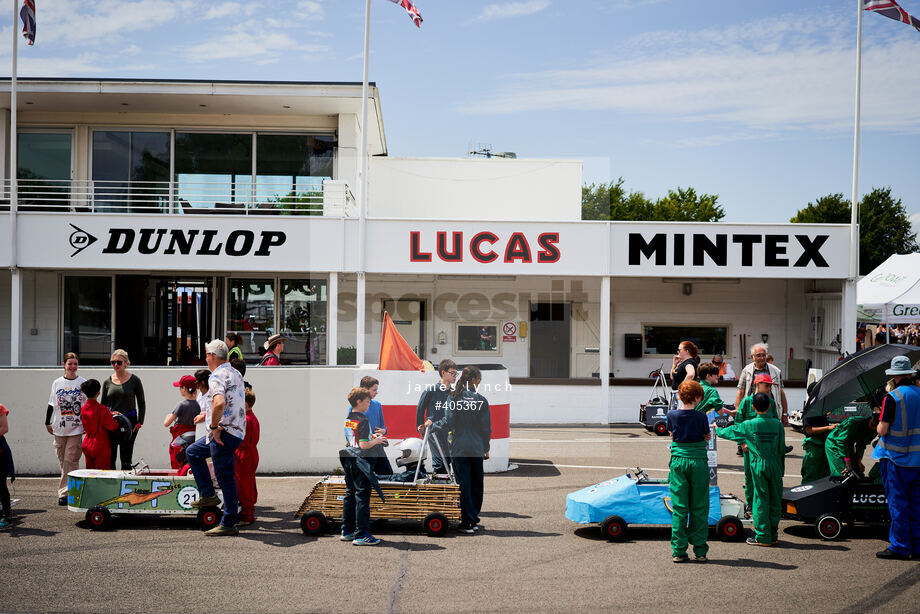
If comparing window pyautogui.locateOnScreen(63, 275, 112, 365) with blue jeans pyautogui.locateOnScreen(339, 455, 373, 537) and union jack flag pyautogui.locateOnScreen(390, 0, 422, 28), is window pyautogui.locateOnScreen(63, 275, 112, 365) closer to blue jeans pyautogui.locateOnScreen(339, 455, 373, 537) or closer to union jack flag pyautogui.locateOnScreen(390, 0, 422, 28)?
union jack flag pyautogui.locateOnScreen(390, 0, 422, 28)

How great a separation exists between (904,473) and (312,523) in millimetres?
5561

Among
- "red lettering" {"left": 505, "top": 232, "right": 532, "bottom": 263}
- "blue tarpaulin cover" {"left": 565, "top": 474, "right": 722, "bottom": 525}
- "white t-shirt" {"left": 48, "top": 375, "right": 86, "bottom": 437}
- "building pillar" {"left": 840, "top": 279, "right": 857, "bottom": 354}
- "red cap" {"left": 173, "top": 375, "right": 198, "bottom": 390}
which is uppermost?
"red lettering" {"left": 505, "top": 232, "right": 532, "bottom": 263}

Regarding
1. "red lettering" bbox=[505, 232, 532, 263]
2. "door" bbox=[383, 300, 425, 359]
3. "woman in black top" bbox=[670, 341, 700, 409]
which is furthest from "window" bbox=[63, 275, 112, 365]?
"woman in black top" bbox=[670, 341, 700, 409]

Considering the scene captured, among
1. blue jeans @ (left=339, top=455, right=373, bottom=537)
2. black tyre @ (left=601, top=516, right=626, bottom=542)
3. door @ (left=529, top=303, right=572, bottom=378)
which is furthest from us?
door @ (left=529, top=303, right=572, bottom=378)

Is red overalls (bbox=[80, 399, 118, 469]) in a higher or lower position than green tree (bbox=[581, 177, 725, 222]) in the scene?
lower

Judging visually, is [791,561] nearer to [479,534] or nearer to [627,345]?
[479,534]

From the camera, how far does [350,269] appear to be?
18.0 meters

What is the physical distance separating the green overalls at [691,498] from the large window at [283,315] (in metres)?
14.7

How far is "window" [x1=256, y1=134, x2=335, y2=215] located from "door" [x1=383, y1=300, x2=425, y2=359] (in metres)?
3.26

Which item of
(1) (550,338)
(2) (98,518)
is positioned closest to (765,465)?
(2) (98,518)

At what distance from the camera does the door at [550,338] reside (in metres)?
22.1

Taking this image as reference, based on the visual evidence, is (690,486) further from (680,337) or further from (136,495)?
(680,337)

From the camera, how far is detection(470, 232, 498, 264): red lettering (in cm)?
1788


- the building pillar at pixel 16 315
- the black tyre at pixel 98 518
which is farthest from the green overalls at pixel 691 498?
the building pillar at pixel 16 315
